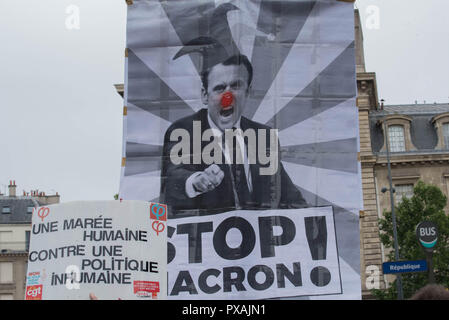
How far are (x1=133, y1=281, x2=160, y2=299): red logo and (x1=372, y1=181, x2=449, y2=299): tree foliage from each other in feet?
78.4

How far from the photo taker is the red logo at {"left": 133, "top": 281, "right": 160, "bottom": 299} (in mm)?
10352

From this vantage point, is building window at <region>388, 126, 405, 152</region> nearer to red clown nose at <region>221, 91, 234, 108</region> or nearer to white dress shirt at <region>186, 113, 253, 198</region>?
red clown nose at <region>221, 91, 234, 108</region>

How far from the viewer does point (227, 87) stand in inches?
792

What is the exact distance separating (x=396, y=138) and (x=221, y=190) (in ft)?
97.3

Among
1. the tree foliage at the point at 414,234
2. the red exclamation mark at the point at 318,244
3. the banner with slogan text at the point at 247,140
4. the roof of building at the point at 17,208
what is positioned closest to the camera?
the red exclamation mark at the point at 318,244

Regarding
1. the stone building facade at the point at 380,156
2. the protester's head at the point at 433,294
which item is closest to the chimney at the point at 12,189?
the stone building facade at the point at 380,156

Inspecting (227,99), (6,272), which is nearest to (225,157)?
(227,99)

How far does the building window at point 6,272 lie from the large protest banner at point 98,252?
A: 59.4 meters

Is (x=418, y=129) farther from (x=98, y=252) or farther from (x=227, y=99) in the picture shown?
(x=98, y=252)

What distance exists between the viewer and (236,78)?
2012cm

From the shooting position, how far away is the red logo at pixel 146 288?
10.4m

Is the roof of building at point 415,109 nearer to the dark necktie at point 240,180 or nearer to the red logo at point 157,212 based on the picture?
the dark necktie at point 240,180
